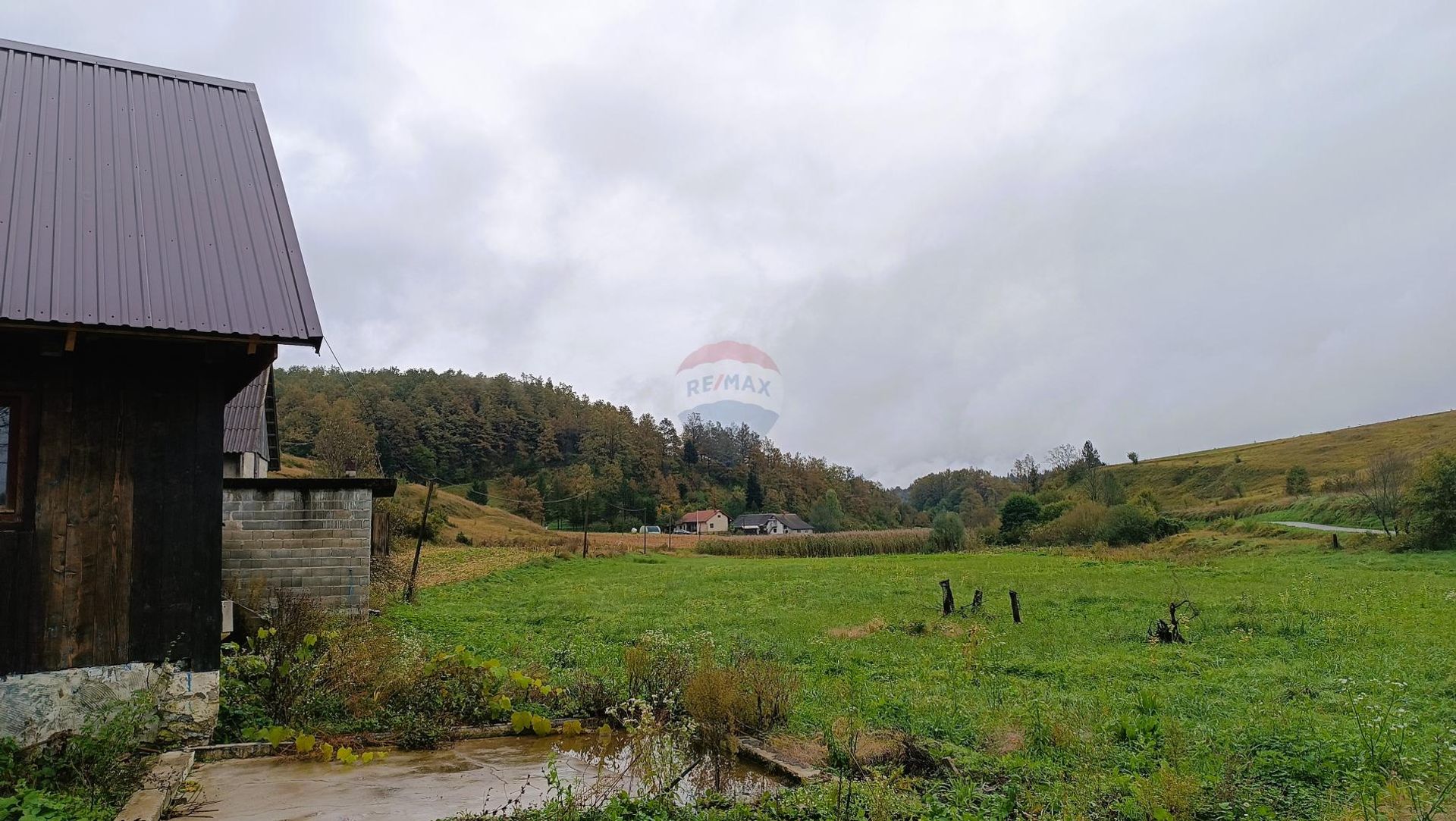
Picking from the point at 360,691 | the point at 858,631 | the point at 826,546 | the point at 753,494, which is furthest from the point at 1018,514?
the point at 753,494

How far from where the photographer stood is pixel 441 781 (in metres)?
6.54

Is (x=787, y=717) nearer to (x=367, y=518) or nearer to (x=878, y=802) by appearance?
(x=878, y=802)

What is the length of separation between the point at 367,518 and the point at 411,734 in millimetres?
6104

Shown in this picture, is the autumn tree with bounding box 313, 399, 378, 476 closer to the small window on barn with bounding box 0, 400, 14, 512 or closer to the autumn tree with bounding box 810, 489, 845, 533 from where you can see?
the small window on barn with bounding box 0, 400, 14, 512

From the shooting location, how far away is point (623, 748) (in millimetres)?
7645

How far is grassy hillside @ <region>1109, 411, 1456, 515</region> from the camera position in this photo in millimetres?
76950

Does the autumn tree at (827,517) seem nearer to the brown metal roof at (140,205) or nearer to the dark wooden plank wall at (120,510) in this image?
the brown metal roof at (140,205)

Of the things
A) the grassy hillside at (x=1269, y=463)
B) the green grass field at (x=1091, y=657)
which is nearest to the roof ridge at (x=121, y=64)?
the green grass field at (x=1091, y=657)

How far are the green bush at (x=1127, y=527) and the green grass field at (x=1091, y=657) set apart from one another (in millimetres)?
16449

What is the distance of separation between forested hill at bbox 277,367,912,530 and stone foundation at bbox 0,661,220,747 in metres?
65.0

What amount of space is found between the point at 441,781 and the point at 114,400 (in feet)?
13.0

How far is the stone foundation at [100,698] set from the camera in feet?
19.8

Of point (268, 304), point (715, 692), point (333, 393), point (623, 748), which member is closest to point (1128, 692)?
point (715, 692)

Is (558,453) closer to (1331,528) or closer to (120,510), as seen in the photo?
(1331,528)
